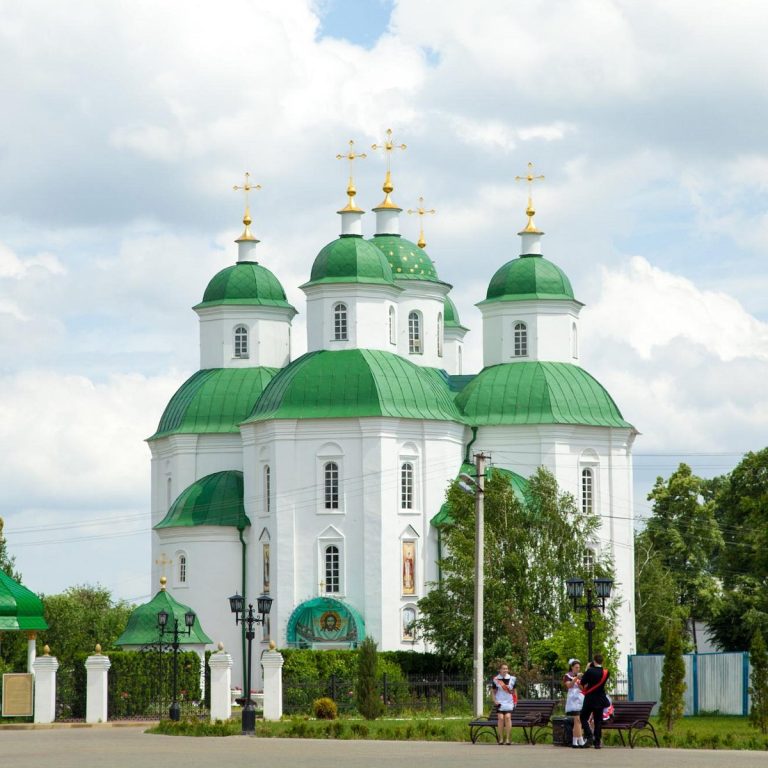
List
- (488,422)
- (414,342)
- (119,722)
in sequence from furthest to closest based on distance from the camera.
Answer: (414,342)
(488,422)
(119,722)

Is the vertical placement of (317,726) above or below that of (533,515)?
below

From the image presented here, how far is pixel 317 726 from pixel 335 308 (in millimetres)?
27116

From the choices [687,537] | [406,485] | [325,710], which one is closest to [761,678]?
[325,710]

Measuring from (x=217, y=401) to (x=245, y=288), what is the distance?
437 centimetres

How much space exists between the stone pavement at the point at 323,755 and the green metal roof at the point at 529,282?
33.6 metres

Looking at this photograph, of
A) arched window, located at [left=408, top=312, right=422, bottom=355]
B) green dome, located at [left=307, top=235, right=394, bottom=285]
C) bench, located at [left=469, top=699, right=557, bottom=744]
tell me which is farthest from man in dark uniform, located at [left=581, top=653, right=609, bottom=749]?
arched window, located at [left=408, top=312, right=422, bottom=355]

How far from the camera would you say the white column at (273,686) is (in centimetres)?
4294

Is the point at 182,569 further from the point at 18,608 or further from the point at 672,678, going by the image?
the point at 672,678

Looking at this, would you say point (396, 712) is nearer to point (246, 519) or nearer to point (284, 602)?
point (284, 602)

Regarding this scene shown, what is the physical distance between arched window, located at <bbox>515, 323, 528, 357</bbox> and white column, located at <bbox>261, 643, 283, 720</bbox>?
21468 mm

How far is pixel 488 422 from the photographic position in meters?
60.4

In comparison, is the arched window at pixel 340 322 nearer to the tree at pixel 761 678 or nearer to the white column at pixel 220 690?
the white column at pixel 220 690

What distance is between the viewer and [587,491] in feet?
198

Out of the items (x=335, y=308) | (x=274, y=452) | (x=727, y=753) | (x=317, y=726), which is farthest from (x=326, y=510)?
(x=727, y=753)
